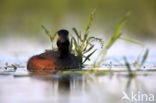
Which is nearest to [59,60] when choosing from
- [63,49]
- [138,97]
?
[63,49]

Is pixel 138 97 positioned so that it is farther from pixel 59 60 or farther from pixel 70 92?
pixel 59 60

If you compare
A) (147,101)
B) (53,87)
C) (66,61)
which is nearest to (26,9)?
(66,61)

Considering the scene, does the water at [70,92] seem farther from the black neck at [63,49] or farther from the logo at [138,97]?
the black neck at [63,49]

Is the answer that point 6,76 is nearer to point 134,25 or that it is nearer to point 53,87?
point 53,87

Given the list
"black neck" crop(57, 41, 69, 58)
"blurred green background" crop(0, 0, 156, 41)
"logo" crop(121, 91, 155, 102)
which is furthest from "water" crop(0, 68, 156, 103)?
"blurred green background" crop(0, 0, 156, 41)

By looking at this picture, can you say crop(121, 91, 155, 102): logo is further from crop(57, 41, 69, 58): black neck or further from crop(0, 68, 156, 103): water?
crop(57, 41, 69, 58): black neck
